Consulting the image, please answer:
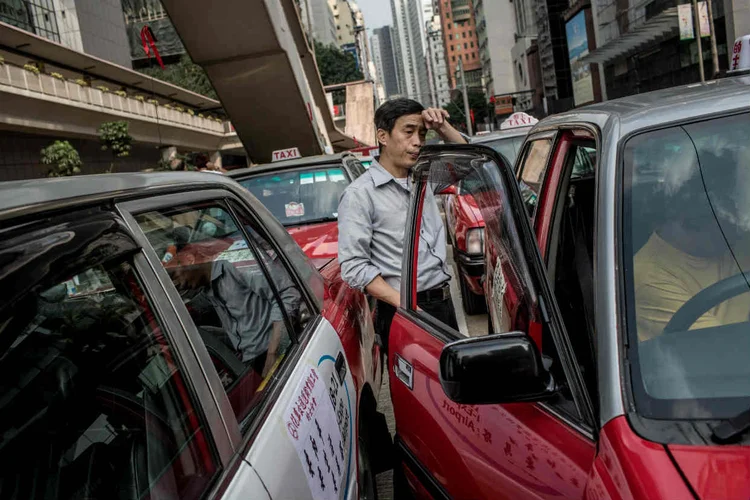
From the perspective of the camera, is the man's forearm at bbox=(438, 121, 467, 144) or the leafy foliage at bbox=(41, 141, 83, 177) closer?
the man's forearm at bbox=(438, 121, 467, 144)

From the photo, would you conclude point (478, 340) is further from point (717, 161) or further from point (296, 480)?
point (717, 161)

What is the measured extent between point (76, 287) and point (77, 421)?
0.87ft

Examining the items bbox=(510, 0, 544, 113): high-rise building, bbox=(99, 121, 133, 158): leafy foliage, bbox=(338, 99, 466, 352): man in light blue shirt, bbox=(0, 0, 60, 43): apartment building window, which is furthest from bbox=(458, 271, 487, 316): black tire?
bbox=(510, 0, 544, 113): high-rise building

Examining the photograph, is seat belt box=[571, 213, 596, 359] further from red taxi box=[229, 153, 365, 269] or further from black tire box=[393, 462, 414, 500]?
red taxi box=[229, 153, 365, 269]

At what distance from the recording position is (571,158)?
2.83 m

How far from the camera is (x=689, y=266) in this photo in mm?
1887

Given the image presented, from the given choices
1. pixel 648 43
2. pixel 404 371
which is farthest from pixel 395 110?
pixel 648 43

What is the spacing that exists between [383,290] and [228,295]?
3.73ft

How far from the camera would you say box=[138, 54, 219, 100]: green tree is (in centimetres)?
6875

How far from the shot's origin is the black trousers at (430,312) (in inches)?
135

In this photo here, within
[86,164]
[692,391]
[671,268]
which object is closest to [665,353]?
[692,391]

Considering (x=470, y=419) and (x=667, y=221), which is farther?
(x=470, y=419)

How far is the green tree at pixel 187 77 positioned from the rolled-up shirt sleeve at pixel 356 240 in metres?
65.8

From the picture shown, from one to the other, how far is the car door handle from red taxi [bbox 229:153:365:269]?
425cm
